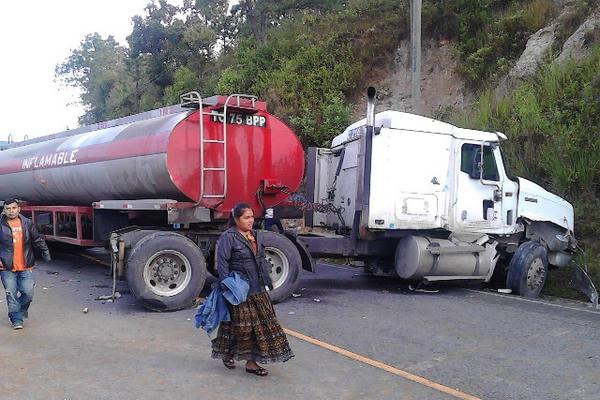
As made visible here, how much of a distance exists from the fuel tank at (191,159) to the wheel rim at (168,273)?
0.83m

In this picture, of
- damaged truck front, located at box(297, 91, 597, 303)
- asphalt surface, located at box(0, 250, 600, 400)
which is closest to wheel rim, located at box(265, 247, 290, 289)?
asphalt surface, located at box(0, 250, 600, 400)

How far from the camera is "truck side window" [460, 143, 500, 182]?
905 centimetres

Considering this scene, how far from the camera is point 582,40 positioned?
1444 centimetres

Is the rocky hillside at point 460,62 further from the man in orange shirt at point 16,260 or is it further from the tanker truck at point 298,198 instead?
the man in orange shirt at point 16,260

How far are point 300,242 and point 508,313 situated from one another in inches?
120

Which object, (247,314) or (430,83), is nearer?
(247,314)

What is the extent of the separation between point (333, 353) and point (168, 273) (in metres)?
2.91

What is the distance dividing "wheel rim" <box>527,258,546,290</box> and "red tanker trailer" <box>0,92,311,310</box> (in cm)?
363

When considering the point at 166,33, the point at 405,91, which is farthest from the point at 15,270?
the point at 166,33

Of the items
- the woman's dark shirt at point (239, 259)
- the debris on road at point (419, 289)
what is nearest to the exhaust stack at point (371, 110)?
the debris on road at point (419, 289)

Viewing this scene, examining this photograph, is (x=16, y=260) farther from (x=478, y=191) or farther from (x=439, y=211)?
(x=478, y=191)

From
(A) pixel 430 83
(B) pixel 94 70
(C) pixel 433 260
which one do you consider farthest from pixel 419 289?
(B) pixel 94 70

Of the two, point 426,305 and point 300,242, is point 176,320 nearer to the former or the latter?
point 300,242

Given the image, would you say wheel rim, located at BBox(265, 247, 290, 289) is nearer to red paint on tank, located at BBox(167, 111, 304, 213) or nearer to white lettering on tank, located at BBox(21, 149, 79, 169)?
red paint on tank, located at BBox(167, 111, 304, 213)
